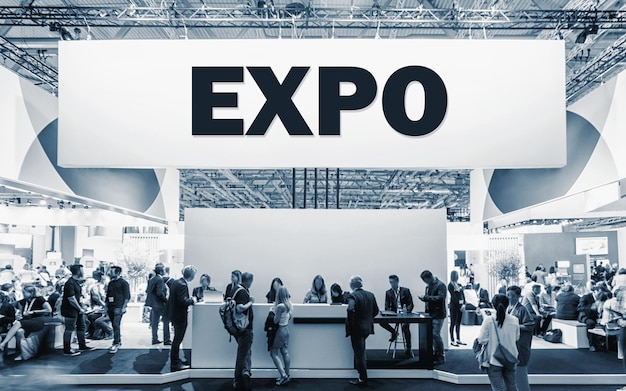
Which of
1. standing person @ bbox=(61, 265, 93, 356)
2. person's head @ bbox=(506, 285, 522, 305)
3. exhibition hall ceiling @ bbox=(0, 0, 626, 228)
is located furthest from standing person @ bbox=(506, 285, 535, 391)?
standing person @ bbox=(61, 265, 93, 356)

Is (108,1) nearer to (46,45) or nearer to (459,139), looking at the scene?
(46,45)

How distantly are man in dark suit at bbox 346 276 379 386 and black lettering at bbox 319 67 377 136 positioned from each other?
6.90 feet

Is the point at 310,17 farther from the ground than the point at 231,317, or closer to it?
farther from the ground

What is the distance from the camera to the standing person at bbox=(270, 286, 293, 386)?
666 centimetres

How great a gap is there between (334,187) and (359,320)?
17.2m

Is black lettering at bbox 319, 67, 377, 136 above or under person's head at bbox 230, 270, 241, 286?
above

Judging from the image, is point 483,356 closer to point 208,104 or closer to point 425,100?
point 425,100

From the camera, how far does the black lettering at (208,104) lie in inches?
230

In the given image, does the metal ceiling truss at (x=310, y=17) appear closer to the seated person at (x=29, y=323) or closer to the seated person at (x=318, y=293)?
the seated person at (x=318, y=293)

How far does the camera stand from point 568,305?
35.2 ft

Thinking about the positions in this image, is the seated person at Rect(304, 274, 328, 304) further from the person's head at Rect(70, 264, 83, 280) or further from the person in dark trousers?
the person's head at Rect(70, 264, 83, 280)

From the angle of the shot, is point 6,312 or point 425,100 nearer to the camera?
point 425,100

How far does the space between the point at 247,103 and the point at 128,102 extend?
1.30 metres

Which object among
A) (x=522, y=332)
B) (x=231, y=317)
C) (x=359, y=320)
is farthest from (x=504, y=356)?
(x=231, y=317)
